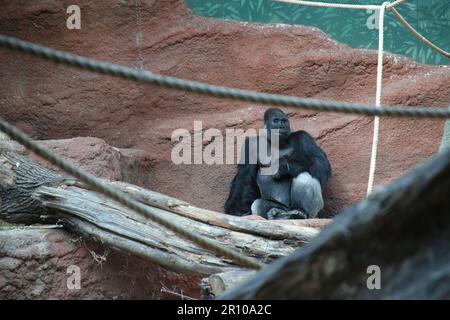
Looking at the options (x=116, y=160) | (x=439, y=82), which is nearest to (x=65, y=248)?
(x=116, y=160)

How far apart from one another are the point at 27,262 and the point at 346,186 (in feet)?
11.7

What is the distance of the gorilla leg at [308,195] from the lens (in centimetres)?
Answer: 668

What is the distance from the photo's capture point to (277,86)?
7484mm

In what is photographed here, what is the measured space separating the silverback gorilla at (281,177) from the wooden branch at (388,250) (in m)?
5.18

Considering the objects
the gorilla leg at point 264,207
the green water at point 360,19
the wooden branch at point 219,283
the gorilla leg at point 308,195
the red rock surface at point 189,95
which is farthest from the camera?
the green water at point 360,19

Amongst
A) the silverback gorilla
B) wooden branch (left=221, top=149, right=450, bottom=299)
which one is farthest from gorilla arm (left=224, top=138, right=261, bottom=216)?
wooden branch (left=221, top=149, right=450, bottom=299)

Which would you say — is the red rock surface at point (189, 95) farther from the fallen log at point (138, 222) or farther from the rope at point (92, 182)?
the rope at point (92, 182)

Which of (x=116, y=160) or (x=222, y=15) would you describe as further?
(x=222, y=15)

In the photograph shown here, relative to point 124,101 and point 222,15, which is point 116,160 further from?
point 222,15

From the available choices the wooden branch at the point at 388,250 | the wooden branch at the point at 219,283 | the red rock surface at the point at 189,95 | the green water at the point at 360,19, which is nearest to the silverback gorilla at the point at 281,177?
the red rock surface at the point at 189,95

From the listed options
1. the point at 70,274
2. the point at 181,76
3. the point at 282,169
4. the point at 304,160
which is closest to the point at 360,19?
the point at 304,160

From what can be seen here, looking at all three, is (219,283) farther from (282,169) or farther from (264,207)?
(282,169)

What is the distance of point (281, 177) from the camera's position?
7051 mm

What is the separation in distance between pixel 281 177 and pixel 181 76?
63.8 inches
